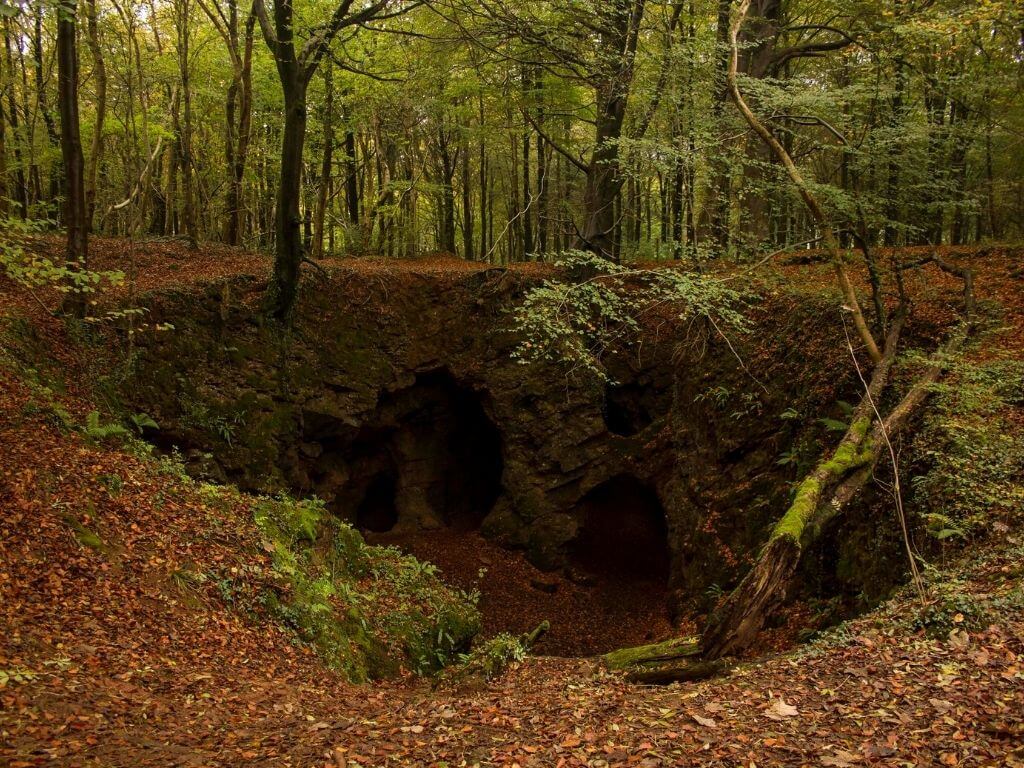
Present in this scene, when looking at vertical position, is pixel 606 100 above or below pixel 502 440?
above

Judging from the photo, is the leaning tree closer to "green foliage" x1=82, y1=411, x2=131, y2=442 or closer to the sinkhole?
the sinkhole

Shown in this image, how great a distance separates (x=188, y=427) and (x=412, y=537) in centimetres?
677

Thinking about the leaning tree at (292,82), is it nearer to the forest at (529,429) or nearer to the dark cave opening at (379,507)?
the forest at (529,429)

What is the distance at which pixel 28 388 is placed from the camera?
8977 millimetres

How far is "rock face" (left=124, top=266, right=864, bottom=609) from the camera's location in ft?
38.3

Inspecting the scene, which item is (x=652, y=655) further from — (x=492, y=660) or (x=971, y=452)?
(x=971, y=452)

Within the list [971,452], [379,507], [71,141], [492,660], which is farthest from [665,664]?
[379,507]

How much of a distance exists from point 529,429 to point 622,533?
3.92m

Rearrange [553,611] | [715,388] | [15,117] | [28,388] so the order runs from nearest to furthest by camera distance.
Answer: [28,388], [715,388], [553,611], [15,117]

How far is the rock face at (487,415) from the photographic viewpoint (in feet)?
38.3

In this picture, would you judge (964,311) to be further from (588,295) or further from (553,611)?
(553,611)

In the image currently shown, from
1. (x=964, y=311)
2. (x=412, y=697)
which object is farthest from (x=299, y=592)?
(x=964, y=311)

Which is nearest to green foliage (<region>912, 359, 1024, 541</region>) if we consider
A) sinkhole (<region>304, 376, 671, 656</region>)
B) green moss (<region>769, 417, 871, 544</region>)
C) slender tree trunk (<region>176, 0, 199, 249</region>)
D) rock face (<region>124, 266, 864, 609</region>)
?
green moss (<region>769, 417, 871, 544</region>)

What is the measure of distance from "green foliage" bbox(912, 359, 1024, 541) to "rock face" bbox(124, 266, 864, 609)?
7.67ft
